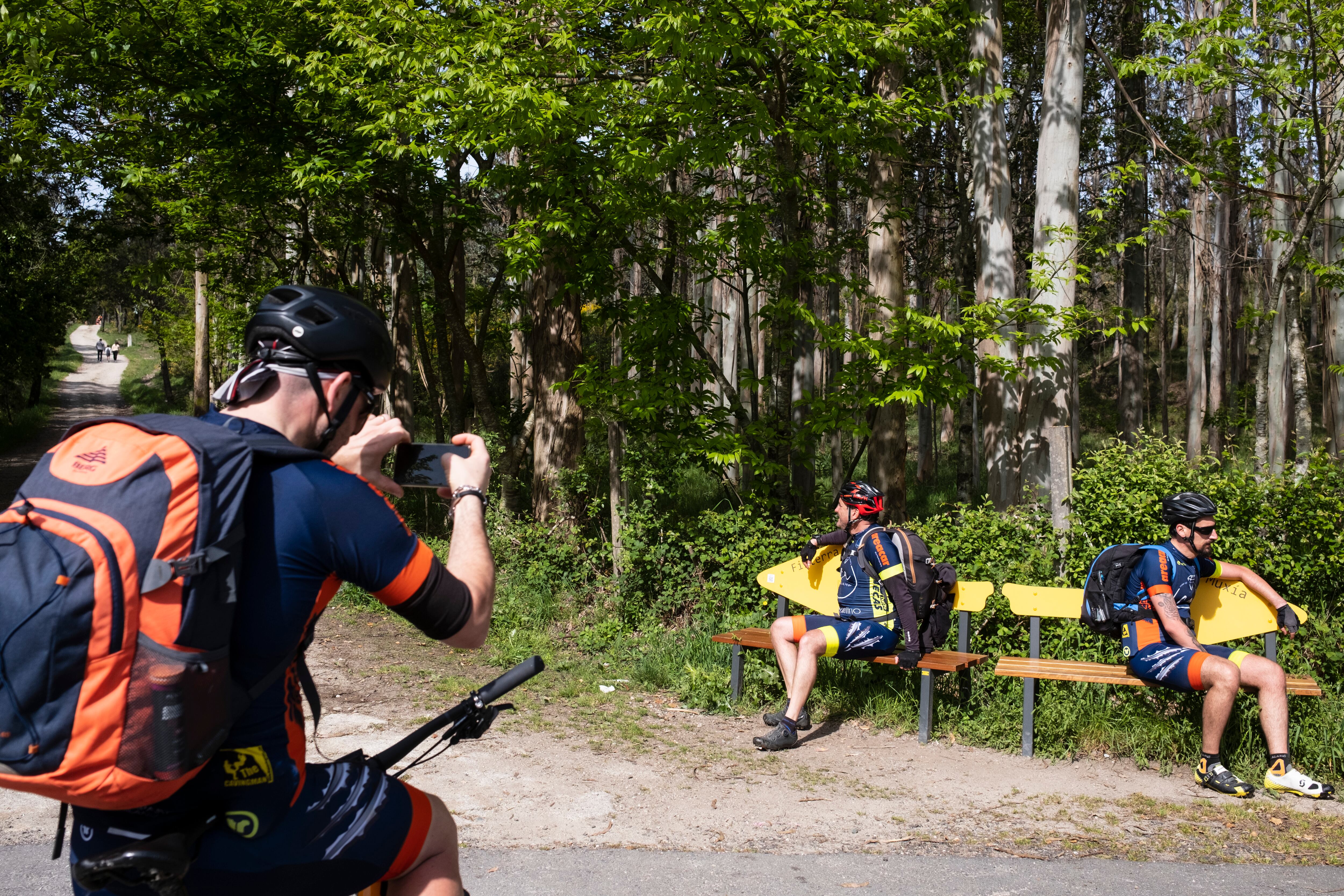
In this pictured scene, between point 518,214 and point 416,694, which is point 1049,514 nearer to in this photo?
point 416,694

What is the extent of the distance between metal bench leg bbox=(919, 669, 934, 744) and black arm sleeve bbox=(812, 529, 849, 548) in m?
1.01

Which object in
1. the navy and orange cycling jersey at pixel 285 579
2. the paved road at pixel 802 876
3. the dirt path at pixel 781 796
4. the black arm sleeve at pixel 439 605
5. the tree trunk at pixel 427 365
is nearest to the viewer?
the navy and orange cycling jersey at pixel 285 579

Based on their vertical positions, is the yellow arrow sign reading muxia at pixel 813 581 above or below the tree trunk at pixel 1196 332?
below

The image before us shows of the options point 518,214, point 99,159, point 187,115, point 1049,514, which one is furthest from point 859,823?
point 99,159

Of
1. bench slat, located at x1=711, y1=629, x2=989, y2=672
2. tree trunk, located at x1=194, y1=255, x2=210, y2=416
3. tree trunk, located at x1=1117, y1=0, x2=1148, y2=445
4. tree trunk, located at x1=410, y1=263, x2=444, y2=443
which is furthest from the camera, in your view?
tree trunk, located at x1=194, y1=255, x2=210, y2=416

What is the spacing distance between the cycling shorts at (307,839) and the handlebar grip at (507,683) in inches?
17.2

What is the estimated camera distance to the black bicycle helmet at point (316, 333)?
6.08 feet

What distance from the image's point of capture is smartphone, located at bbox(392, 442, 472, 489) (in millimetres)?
2150

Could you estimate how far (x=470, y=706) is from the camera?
91.2 inches

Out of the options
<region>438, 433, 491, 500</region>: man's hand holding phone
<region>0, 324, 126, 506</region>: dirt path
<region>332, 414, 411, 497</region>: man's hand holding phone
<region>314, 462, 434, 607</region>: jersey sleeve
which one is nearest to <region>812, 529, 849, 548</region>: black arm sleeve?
<region>438, 433, 491, 500</region>: man's hand holding phone

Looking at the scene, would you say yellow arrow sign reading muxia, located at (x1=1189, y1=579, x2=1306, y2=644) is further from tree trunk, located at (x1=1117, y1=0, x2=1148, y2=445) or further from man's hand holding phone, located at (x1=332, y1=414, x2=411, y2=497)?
tree trunk, located at (x1=1117, y1=0, x2=1148, y2=445)

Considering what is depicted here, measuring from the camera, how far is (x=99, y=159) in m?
13.8

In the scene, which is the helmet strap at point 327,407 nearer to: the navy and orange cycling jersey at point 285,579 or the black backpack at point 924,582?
the navy and orange cycling jersey at point 285,579

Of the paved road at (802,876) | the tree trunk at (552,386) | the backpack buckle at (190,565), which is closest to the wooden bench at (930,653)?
the paved road at (802,876)
